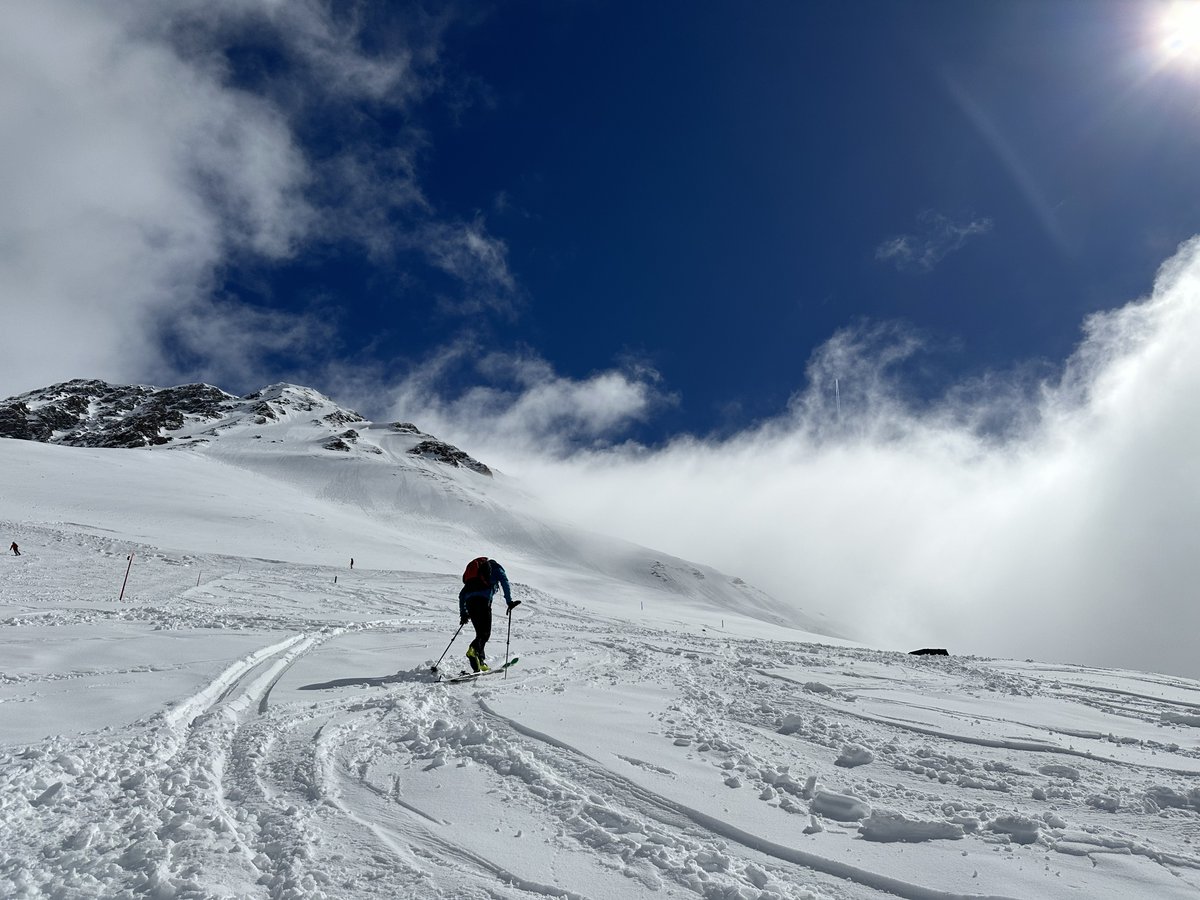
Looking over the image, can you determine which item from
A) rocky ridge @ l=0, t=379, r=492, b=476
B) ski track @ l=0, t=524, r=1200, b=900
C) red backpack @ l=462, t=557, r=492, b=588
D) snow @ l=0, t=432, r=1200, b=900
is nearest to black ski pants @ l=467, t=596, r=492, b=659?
red backpack @ l=462, t=557, r=492, b=588

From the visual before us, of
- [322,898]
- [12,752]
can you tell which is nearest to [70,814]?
[12,752]

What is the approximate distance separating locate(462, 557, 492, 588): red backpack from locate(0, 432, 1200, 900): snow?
1550 millimetres

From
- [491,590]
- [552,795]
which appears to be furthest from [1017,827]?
[491,590]

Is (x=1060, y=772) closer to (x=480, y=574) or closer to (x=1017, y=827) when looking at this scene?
(x=1017, y=827)

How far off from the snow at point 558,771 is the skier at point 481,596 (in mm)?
931

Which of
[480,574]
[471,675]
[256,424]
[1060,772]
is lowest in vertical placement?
[471,675]

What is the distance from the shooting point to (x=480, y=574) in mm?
11336

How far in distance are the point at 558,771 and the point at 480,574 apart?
621 centimetres

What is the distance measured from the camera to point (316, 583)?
2638cm

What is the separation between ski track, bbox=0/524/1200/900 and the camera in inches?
145

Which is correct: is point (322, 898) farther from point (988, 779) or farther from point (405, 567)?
point (405, 567)

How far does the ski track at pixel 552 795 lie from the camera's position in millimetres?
3688

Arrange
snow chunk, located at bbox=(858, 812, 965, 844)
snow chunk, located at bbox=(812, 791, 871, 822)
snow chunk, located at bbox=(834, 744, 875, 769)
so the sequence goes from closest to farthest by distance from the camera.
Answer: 1. snow chunk, located at bbox=(858, 812, 965, 844)
2. snow chunk, located at bbox=(812, 791, 871, 822)
3. snow chunk, located at bbox=(834, 744, 875, 769)

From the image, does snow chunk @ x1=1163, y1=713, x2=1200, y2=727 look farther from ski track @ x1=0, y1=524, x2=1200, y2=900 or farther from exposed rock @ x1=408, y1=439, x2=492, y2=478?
exposed rock @ x1=408, y1=439, x2=492, y2=478
